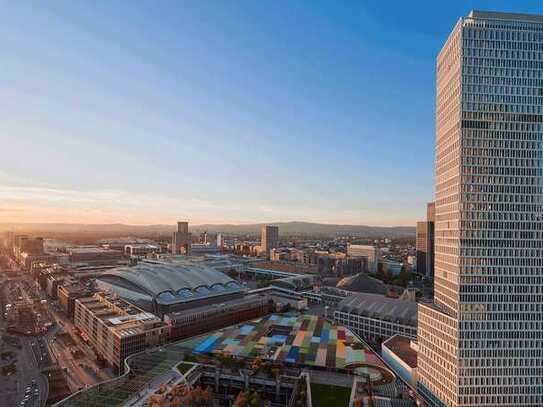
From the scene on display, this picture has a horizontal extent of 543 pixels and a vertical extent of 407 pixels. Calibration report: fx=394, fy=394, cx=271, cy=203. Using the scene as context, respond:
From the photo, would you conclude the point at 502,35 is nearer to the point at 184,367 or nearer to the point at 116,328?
the point at 184,367

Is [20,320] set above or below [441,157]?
below

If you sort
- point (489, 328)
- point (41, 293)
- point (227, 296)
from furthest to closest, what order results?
point (41, 293) < point (227, 296) < point (489, 328)

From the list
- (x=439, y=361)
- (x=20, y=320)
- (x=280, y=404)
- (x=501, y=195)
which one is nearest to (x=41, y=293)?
(x=20, y=320)

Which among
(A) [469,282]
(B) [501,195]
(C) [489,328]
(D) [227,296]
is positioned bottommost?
(D) [227,296]

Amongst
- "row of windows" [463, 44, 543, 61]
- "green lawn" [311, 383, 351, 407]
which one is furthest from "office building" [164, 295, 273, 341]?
"row of windows" [463, 44, 543, 61]

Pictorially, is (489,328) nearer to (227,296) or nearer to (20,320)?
(227,296)

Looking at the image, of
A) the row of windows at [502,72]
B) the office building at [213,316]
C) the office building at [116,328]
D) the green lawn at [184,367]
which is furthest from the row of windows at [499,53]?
the office building at [213,316]

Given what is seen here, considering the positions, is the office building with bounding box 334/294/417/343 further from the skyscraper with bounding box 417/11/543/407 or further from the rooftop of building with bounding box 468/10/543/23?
the rooftop of building with bounding box 468/10/543/23
